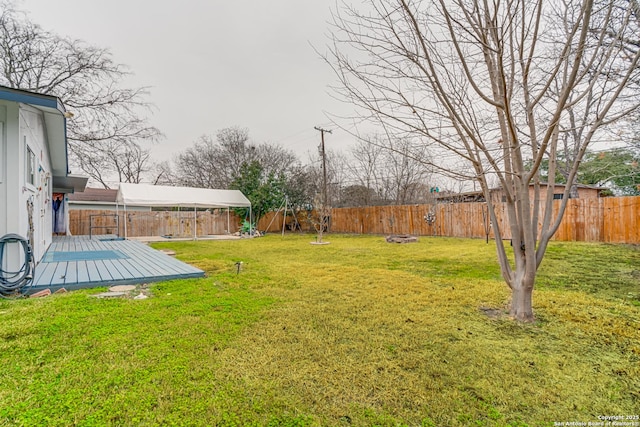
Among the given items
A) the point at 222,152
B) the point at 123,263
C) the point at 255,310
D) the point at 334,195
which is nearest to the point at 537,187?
the point at 255,310

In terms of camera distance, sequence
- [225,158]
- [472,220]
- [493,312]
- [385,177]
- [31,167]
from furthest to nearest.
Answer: [225,158], [385,177], [472,220], [31,167], [493,312]

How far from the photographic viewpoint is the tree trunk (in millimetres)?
2934

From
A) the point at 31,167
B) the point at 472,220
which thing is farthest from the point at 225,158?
the point at 31,167

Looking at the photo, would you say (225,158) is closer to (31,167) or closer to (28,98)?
(31,167)

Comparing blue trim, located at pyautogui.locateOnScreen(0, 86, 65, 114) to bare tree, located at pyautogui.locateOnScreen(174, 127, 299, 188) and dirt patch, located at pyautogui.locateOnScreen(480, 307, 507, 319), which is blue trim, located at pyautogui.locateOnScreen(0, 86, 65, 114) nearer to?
dirt patch, located at pyautogui.locateOnScreen(480, 307, 507, 319)

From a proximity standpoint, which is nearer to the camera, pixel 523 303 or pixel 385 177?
pixel 523 303

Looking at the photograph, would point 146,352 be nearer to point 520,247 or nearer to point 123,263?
point 520,247

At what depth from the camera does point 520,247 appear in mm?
3016

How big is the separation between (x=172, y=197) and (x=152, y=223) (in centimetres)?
324

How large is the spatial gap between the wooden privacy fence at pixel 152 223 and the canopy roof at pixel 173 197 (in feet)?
3.06

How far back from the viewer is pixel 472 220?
13180 mm

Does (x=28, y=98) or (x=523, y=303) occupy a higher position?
(x=28, y=98)

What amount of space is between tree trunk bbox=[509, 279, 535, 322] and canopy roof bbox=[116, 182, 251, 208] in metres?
13.6

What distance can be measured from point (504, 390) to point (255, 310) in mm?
2342
